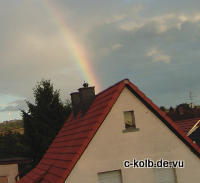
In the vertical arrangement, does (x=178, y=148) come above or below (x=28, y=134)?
below

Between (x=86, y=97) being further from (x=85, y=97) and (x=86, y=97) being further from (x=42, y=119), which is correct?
(x=42, y=119)

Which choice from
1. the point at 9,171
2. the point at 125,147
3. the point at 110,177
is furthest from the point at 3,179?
the point at 125,147

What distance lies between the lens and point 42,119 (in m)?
37.4

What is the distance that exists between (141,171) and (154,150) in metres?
1.25

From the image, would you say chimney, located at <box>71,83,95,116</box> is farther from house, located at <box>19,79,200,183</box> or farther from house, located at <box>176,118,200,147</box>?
house, located at <box>176,118,200,147</box>

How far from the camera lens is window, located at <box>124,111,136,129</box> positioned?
1446 centimetres

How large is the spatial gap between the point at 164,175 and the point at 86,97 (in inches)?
251

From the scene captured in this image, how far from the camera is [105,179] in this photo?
1366 cm

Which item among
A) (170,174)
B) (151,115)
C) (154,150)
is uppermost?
(151,115)

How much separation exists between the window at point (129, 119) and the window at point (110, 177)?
2.26 metres

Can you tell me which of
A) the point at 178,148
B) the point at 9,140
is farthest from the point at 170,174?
the point at 9,140

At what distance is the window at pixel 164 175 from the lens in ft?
46.9

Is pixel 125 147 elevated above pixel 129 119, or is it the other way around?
pixel 129 119

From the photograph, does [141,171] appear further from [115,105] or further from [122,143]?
[115,105]
